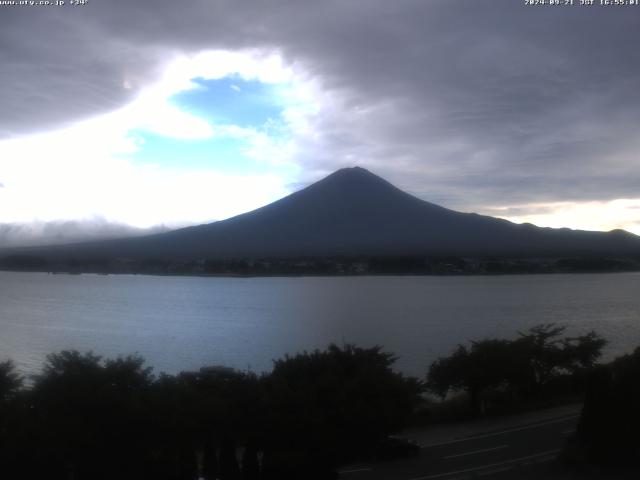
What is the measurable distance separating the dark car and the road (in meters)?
0.10

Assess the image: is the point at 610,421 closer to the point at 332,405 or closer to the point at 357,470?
the point at 357,470

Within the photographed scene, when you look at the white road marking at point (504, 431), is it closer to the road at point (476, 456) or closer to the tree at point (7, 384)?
the road at point (476, 456)

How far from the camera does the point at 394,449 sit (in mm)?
10305

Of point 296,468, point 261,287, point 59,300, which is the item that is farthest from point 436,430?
point 261,287

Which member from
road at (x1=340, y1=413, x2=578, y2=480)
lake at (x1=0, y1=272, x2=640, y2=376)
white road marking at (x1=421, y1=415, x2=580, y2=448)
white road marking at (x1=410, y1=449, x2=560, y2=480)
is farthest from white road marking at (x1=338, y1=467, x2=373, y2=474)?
lake at (x1=0, y1=272, x2=640, y2=376)

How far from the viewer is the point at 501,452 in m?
10.3

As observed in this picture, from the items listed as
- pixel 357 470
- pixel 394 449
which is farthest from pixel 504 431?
pixel 357 470

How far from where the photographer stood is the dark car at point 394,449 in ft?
33.5

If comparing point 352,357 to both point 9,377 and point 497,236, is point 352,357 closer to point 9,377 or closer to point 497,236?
point 9,377

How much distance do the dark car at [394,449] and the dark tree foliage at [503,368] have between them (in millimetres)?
4283

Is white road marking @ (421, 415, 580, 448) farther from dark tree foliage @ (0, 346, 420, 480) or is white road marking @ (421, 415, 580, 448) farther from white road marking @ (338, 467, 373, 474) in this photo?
white road marking @ (338, 467, 373, 474)

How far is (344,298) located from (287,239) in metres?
23.4

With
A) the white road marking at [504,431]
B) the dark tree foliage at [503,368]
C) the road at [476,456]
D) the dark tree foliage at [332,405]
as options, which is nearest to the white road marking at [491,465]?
the road at [476,456]

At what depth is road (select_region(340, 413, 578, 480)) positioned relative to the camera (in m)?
9.38
